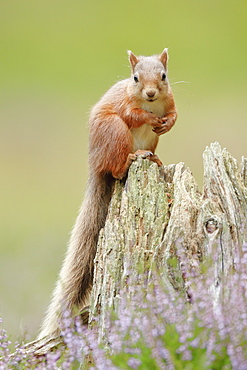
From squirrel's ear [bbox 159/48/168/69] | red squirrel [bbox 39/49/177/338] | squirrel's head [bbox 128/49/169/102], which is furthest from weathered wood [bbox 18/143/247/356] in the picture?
squirrel's ear [bbox 159/48/168/69]

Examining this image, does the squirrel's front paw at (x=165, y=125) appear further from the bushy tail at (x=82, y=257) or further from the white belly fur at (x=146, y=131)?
the bushy tail at (x=82, y=257)

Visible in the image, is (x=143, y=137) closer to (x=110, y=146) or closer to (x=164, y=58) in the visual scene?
(x=110, y=146)

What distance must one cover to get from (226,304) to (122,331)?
422 mm

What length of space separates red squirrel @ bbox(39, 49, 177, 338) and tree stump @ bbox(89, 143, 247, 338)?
0.77ft

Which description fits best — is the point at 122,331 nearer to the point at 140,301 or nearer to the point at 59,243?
the point at 140,301

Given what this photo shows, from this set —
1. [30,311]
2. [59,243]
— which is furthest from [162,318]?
[59,243]

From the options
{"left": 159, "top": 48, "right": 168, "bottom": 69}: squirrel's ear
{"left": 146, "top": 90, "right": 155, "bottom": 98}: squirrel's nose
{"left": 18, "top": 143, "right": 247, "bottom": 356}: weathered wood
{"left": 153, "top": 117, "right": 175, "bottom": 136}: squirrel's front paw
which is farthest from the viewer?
{"left": 159, "top": 48, "right": 168, "bottom": 69}: squirrel's ear

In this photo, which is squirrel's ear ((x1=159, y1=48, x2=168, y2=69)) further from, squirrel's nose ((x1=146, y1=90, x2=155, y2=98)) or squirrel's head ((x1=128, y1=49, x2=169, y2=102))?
squirrel's nose ((x1=146, y1=90, x2=155, y2=98))

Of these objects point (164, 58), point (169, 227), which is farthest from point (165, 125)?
point (169, 227)

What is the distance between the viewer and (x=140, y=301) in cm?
286

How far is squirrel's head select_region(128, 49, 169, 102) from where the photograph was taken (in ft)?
12.8

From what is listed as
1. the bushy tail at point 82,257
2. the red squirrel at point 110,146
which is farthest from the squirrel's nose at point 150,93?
the bushy tail at point 82,257

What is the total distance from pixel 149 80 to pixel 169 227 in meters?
1.07

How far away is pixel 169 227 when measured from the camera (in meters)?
3.29
